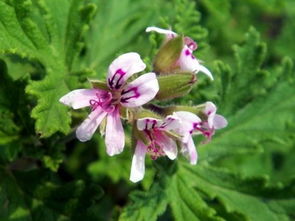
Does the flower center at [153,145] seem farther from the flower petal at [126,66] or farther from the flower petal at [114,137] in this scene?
the flower petal at [126,66]

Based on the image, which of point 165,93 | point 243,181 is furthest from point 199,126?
point 243,181

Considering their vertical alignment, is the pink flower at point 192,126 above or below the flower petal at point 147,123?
below

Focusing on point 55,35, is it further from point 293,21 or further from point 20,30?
point 293,21

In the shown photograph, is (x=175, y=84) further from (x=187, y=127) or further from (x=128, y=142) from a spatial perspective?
(x=128, y=142)

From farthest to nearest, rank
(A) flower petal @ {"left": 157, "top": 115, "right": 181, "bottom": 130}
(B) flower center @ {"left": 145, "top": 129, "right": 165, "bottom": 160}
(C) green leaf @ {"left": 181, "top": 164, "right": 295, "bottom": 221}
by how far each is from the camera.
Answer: (C) green leaf @ {"left": 181, "top": 164, "right": 295, "bottom": 221} → (B) flower center @ {"left": 145, "top": 129, "right": 165, "bottom": 160} → (A) flower petal @ {"left": 157, "top": 115, "right": 181, "bottom": 130}

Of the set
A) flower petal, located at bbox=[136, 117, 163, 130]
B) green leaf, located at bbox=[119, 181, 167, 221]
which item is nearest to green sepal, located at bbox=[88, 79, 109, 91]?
flower petal, located at bbox=[136, 117, 163, 130]

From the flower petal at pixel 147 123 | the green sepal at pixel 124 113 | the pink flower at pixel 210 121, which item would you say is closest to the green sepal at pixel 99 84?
the green sepal at pixel 124 113

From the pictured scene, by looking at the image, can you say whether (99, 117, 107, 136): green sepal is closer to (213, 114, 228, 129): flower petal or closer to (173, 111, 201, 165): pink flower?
(173, 111, 201, 165): pink flower
